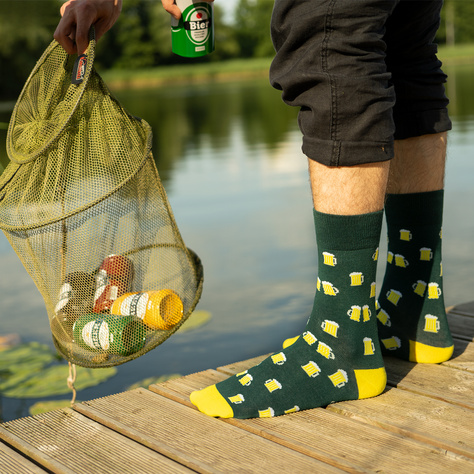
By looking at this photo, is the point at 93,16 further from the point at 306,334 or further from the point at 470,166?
the point at 470,166

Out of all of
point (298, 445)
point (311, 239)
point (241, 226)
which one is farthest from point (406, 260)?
point (241, 226)

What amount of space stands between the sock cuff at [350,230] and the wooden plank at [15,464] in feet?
2.34

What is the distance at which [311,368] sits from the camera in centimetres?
150

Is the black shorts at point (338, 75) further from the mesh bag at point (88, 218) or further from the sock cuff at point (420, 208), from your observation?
the mesh bag at point (88, 218)

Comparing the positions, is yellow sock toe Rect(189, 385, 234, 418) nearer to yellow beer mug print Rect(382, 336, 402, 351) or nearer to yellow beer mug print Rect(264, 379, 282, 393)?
yellow beer mug print Rect(264, 379, 282, 393)

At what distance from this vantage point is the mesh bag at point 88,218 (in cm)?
167

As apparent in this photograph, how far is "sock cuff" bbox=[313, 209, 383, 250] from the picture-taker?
1.43 meters

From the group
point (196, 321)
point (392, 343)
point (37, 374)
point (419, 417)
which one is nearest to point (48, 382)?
point (37, 374)

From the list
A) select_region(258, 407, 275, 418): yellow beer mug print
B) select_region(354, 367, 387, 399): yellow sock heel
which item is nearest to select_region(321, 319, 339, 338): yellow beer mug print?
select_region(354, 367, 387, 399): yellow sock heel

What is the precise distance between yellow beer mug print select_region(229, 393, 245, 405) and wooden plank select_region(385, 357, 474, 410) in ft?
1.20

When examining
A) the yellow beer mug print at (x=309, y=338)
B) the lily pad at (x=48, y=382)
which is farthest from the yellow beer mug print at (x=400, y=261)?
the lily pad at (x=48, y=382)

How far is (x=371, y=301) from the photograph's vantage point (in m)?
1.50

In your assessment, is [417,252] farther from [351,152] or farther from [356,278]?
[351,152]

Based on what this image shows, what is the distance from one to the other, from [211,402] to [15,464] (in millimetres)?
404
